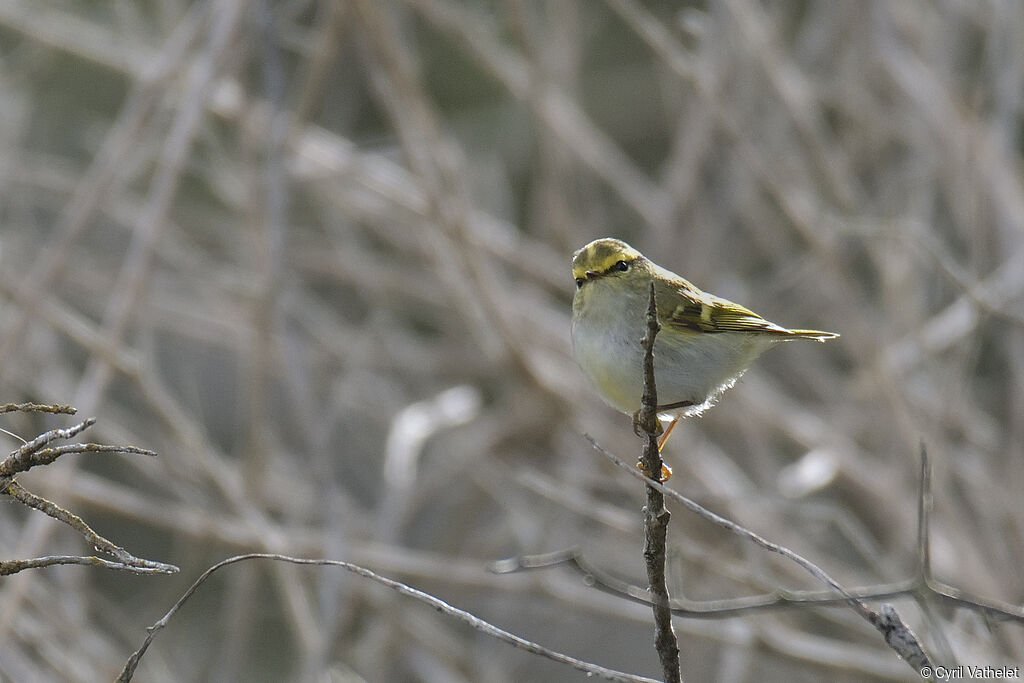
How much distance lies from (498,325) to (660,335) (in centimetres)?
110

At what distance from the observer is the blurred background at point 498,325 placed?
2938 mm

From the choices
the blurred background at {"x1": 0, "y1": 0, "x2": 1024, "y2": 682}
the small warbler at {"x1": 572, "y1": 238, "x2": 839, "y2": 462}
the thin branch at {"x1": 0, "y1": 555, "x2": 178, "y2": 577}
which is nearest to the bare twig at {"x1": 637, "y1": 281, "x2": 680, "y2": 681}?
the small warbler at {"x1": 572, "y1": 238, "x2": 839, "y2": 462}

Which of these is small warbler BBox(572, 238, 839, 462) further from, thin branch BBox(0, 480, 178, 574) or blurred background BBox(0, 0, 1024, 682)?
thin branch BBox(0, 480, 178, 574)

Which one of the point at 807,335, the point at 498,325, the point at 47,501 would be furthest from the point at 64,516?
the point at 498,325

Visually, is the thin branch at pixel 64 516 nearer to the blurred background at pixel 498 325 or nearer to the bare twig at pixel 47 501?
the bare twig at pixel 47 501

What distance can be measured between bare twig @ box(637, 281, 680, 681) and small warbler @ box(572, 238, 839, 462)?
410 mm

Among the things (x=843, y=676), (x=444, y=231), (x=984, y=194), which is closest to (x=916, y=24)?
(x=984, y=194)

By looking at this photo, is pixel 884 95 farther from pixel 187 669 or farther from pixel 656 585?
pixel 187 669

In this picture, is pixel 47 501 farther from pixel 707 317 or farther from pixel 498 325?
pixel 498 325

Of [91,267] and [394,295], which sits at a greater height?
[394,295]

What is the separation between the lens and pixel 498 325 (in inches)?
125

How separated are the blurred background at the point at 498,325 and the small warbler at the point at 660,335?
20.3 inches

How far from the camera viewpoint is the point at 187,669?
4.45m

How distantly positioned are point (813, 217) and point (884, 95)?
104cm
